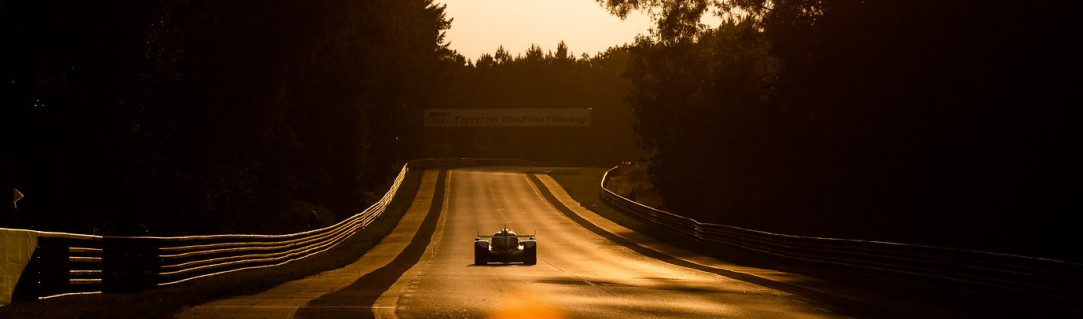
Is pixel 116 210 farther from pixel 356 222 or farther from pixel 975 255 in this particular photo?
pixel 356 222

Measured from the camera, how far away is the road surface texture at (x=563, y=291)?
55.6 feet

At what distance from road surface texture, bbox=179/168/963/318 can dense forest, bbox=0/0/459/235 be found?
15.5ft

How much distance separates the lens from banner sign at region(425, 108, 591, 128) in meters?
132

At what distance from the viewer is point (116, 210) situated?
31.1 m

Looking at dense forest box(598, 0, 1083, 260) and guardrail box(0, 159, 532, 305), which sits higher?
dense forest box(598, 0, 1083, 260)

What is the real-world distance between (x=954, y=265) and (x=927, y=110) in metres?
8.96

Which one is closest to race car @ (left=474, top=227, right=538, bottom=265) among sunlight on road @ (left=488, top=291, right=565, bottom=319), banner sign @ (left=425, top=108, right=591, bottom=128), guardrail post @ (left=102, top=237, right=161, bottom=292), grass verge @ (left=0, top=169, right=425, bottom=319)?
grass verge @ (left=0, top=169, right=425, bottom=319)

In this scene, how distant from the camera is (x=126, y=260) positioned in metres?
20.4

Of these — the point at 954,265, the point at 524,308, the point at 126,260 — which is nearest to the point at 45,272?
the point at 126,260

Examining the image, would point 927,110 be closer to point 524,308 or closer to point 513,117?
point 524,308

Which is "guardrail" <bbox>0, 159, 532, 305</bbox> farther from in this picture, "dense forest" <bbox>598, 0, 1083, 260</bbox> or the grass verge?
"dense forest" <bbox>598, 0, 1083, 260</bbox>

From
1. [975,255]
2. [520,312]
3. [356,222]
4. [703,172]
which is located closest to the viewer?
[520,312]

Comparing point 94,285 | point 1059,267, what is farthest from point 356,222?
point 1059,267

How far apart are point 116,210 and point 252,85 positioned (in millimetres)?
10083
